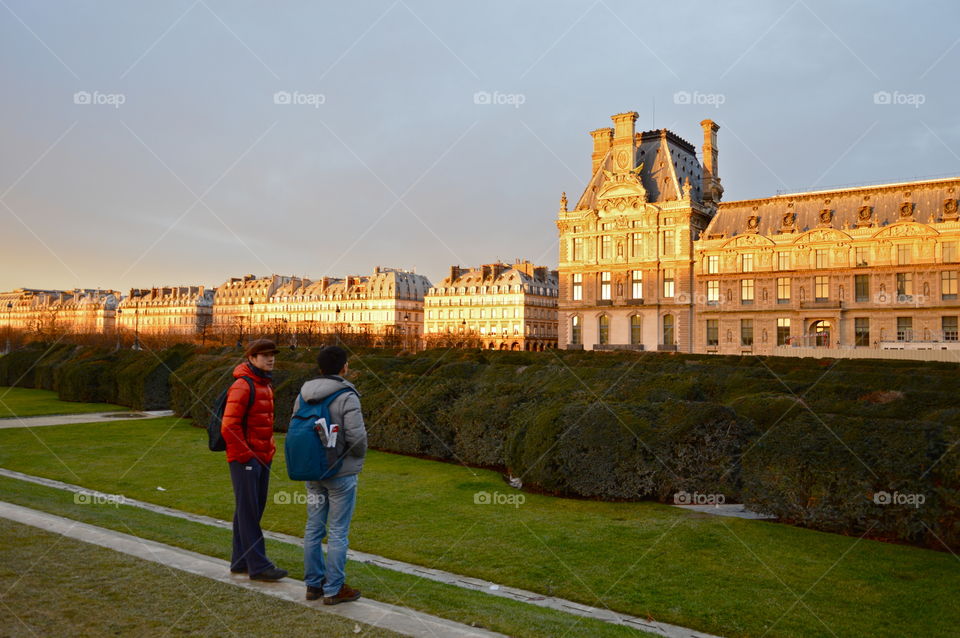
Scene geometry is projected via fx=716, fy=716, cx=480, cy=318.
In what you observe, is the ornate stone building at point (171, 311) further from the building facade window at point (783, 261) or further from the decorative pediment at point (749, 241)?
the building facade window at point (783, 261)

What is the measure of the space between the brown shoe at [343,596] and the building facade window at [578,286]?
6256cm

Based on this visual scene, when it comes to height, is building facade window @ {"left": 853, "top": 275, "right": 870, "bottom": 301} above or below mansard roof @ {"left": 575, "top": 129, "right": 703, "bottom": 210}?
below

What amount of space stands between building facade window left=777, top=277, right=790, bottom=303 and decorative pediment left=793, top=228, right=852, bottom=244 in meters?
3.18

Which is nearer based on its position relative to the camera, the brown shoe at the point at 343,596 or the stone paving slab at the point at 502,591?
the brown shoe at the point at 343,596

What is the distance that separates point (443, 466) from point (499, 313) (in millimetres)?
89164

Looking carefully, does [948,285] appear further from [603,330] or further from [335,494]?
[335,494]

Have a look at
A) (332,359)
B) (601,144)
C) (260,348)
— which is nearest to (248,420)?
(260,348)

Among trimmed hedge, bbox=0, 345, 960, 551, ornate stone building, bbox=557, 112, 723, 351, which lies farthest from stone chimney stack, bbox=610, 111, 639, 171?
trimmed hedge, bbox=0, 345, 960, 551

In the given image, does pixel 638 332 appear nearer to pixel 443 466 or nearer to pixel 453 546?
pixel 443 466

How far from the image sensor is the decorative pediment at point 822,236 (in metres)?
55.7

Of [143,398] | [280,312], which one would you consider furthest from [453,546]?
[280,312]

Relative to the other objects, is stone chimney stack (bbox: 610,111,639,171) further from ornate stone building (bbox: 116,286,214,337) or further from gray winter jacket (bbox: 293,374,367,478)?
ornate stone building (bbox: 116,286,214,337)

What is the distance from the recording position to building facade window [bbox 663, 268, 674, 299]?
207 ft

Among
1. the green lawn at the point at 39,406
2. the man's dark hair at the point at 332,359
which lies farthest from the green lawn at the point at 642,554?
the green lawn at the point at 39,406
